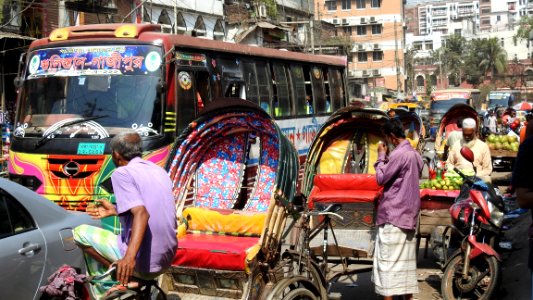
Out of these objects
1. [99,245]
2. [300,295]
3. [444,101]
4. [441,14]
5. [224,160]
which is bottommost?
[300,295]

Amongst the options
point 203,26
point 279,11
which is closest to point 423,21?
point 279,11

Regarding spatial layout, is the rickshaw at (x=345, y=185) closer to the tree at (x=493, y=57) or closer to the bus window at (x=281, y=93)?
the bus window at (x=281, y=93)

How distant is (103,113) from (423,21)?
179 meters

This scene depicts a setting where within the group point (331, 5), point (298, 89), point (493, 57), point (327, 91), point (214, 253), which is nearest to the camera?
point (214, 253)

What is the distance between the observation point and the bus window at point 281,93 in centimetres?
1438

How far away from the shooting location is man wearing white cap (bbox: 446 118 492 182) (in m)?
8.80

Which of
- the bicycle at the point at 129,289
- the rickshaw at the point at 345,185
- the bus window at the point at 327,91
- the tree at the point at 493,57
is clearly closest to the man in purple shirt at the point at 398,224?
the rickshaw at the point at 345,185

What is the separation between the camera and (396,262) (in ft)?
20.1

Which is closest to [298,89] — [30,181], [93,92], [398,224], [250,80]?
[250,80]

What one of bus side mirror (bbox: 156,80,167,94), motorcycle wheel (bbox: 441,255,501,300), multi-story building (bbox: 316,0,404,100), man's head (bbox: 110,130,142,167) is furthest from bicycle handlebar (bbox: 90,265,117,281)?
multi-story building (bbox: 316,0,404,100)

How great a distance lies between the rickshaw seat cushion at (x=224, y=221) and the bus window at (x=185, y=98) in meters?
3.70

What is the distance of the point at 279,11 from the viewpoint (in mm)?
42781

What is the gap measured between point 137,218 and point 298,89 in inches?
452

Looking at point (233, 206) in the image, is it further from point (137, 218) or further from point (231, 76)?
point (231, 76)
